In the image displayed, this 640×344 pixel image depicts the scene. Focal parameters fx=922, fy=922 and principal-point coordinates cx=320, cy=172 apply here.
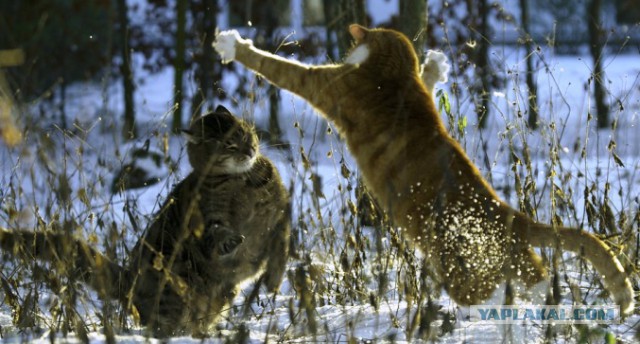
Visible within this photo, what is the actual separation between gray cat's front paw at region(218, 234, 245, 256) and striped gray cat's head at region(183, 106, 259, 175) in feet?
1.76

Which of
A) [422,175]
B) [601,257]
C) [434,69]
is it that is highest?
[434,69]

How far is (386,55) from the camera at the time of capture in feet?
15.9

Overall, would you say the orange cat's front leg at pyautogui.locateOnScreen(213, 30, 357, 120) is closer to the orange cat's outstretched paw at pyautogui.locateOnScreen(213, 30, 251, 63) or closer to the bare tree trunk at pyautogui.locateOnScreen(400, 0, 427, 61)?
the orange cat's outstretched paw at pyautogui.locateOnScreen(213, 30, 251, 63)

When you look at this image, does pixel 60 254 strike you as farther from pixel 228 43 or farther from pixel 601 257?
pixel 601 257

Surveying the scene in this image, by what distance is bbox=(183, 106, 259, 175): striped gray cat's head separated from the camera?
14.0 feet

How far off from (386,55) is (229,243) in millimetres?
1538

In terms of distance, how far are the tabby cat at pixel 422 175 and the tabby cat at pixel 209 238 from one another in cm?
46

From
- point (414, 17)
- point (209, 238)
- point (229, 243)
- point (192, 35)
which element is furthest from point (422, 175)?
point (192, 35)

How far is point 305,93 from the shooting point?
189 inches

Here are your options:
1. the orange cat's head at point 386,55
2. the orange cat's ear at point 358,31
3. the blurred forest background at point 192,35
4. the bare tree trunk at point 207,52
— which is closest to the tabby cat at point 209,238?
the orange cat's head at point 386,55

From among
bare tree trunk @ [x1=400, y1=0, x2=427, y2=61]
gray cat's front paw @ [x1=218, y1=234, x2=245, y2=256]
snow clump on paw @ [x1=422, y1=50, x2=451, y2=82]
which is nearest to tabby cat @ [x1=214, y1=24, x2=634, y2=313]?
snow clump on paw @ [x1=422, y1=50, x2=451, y2=82]

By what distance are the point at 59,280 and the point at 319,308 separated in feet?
3.94

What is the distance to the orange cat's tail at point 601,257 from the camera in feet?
10.3

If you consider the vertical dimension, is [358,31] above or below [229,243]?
above
